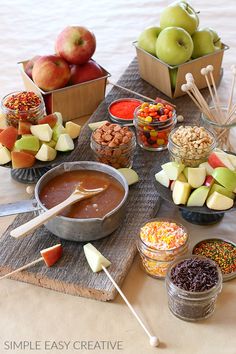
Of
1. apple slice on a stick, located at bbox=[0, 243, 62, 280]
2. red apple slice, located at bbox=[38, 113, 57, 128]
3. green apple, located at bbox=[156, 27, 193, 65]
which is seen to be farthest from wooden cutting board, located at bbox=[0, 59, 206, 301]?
green apple, located at bbox=[156, 27, 193, 65]

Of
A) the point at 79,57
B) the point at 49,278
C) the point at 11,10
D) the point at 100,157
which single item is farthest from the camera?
the point at 11,10

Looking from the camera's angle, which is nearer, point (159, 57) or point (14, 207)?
point (14, 207)

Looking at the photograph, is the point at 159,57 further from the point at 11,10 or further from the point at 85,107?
the point at 11,10

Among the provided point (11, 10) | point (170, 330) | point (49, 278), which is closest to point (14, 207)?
point (49, 278)

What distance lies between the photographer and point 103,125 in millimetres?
1305

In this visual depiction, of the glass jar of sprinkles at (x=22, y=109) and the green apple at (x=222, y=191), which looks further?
the glass jar of sprinkles at (x=22, y=109)

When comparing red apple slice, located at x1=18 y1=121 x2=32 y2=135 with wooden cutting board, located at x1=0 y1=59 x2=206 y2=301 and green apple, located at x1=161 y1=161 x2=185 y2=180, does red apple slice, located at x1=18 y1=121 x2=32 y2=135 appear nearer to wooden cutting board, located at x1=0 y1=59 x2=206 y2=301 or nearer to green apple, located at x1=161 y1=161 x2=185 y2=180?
wooden cutting board, located at x1=0 y1=59 x2=206 y2=301

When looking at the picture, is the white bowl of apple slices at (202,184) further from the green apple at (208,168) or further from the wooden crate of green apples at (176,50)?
the wooden crate of green apples at (176,50)

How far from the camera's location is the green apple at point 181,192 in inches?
42.8

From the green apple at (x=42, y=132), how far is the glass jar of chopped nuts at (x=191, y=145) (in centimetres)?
27

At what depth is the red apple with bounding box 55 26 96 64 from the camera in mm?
1481

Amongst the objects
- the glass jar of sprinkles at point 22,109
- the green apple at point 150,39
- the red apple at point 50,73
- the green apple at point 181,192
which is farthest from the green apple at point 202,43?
the green apple at point 181,192

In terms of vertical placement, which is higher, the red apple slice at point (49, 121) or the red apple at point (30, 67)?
the red apple at point (30, 67)

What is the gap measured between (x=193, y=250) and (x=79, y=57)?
66cm
